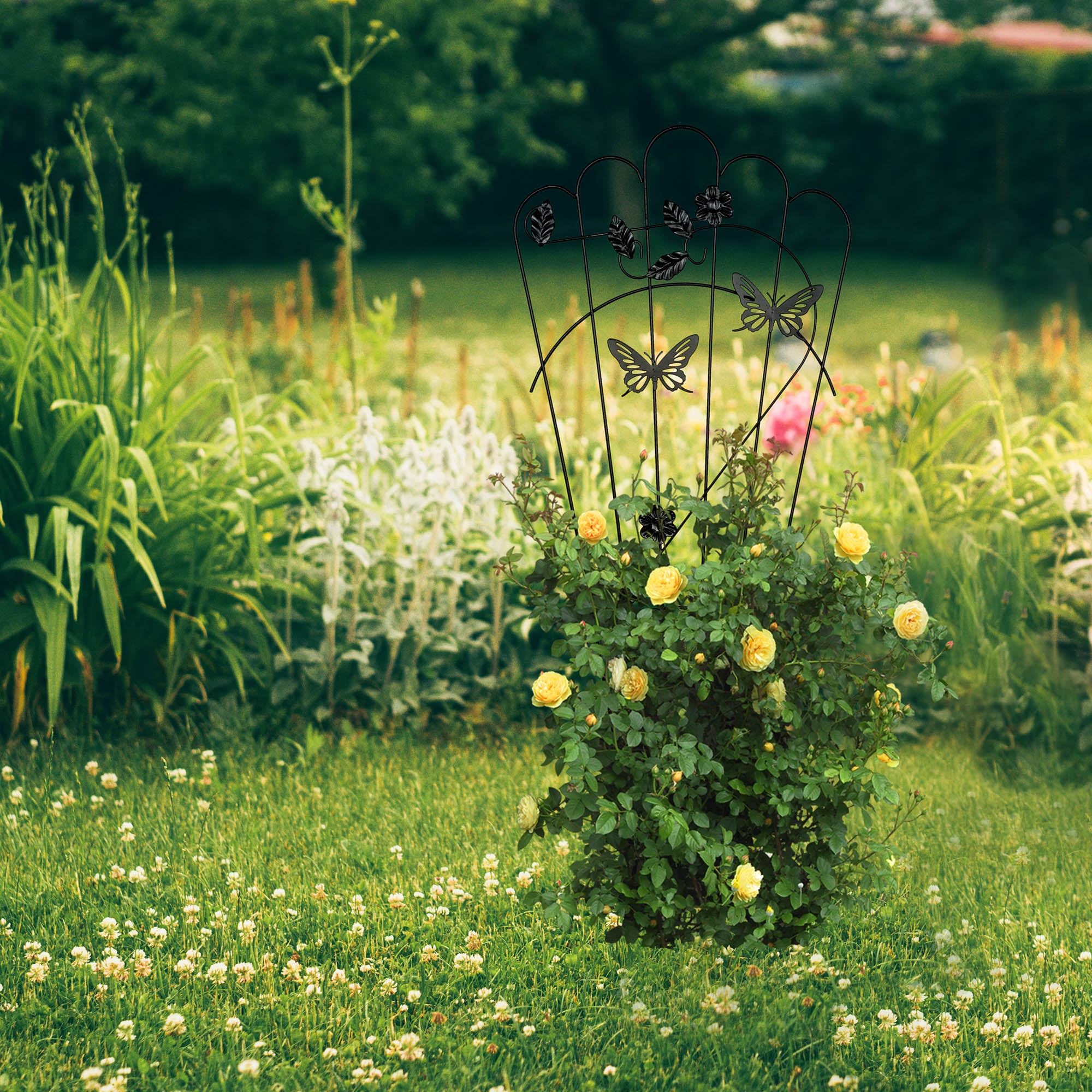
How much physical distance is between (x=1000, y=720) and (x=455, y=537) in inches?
81.8

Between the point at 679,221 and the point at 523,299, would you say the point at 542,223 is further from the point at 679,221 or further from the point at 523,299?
the point at 523,299

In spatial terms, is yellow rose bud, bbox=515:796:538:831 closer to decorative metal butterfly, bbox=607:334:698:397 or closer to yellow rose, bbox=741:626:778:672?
yellow rose, bbox=741:626:778:672

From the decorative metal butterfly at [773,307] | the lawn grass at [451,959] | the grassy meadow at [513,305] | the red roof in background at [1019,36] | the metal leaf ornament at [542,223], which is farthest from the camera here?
the red roof in background at [1019,36]

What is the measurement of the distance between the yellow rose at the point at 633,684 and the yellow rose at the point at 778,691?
28 centimetres

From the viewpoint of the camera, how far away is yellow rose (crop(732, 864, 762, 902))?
8.54 feet

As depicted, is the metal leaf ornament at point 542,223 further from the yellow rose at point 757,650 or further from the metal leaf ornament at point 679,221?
the yellow rose at point 757,650

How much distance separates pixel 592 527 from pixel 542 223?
2.36ft

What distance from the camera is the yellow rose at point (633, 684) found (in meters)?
2.64

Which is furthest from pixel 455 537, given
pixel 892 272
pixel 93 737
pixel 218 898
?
pixel 892 272

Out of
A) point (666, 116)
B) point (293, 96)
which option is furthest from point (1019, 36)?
point (293, 96)

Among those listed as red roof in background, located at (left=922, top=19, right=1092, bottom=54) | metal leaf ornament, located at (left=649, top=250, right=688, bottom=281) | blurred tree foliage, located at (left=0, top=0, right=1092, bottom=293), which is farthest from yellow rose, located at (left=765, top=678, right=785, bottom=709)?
red roof in background, located at (left=922, top=19, right=1092, bottom=54)

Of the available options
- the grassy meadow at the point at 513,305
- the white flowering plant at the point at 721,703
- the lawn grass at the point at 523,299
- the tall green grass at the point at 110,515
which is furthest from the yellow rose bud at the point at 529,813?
the lawn grass at the point at 523,299

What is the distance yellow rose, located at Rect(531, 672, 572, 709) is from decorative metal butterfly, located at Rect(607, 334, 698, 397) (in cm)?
65

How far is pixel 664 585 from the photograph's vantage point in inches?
101
